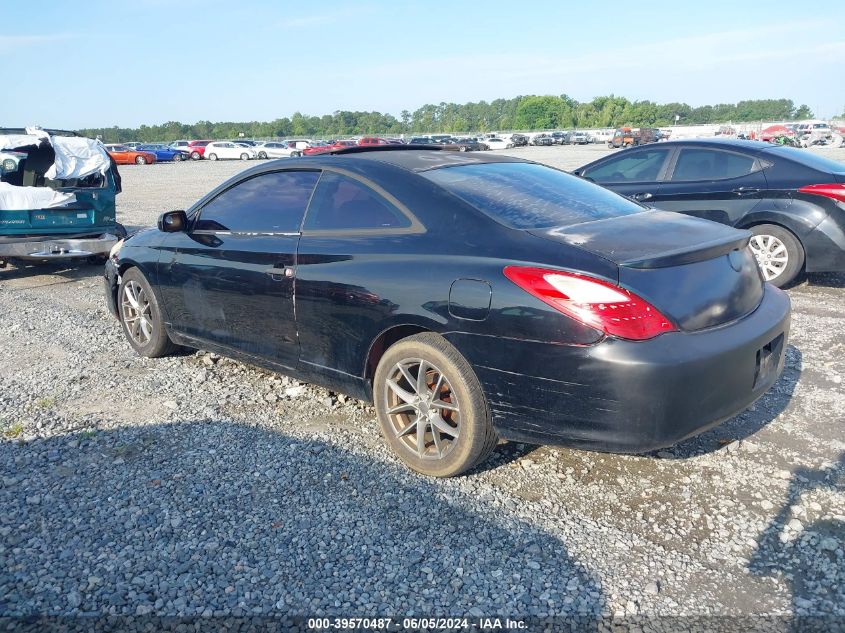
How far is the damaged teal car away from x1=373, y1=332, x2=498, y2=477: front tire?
6.55 meters

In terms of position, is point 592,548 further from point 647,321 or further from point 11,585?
point 11,585

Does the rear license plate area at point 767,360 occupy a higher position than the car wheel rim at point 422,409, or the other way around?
the rear license plate area at point 767,360

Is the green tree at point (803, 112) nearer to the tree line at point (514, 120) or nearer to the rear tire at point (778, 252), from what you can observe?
the tree line at point (514, 120)

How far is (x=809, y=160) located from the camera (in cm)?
709

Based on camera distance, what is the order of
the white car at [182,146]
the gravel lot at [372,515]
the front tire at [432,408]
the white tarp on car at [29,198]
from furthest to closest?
the white car at [182,146], the white tarp on car at [29,198], the front tire at [432,408], the gravel lot at [372,515]

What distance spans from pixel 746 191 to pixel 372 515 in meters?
5.75

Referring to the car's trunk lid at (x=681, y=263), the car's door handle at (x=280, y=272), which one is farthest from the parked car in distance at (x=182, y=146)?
the car's trunk lid at (x=681, y=263)

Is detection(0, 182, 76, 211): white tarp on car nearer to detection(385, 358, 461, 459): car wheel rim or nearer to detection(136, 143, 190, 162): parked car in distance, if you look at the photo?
detection(385, 358, 461, 459): car wheel rim

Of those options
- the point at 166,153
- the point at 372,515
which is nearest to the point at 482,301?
the point at 372,515

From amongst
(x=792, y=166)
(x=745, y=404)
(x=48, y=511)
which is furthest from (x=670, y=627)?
(x=792, y=166)

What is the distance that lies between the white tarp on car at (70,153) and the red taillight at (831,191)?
860 cm

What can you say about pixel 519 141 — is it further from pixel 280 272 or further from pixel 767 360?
pixel 767 360

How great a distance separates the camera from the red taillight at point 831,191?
6.62 metres

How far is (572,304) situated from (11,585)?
2.56 metres
